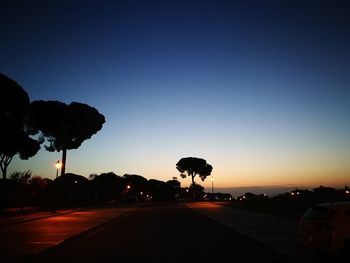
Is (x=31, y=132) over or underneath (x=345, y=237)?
over

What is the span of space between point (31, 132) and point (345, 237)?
54890 millimetres

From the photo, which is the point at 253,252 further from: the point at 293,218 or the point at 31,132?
the point at 31,132

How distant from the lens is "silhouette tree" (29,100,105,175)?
60312 mm

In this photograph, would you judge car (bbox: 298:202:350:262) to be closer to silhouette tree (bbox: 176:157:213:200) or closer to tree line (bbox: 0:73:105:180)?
tree line (bbox: 0:73:105:180)

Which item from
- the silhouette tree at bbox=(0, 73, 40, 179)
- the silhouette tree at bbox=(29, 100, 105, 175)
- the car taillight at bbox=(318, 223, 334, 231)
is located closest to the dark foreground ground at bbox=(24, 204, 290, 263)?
the car taillight at bbox=(318, 223, 334, 231)

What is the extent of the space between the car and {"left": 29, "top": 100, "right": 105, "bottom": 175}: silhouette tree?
52.2 meters

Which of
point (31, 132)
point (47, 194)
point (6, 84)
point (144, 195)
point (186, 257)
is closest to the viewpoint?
point (186, 257)

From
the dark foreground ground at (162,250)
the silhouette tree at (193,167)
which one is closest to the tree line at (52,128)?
the dark foreground ground at (162,250)

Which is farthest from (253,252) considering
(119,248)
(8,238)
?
(8,238)

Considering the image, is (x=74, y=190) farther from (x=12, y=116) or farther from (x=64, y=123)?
(x=12, y=116)

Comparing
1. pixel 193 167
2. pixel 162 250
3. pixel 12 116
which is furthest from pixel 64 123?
pixel 193 167

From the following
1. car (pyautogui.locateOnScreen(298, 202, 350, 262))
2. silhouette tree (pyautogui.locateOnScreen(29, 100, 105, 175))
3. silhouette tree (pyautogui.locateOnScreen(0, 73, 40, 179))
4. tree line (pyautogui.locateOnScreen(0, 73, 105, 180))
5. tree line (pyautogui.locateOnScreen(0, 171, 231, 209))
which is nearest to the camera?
car (pyautogui.locateOnScreen(298, 202, 350, 262))

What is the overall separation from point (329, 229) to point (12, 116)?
4062cm

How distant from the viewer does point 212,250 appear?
46.3ft
